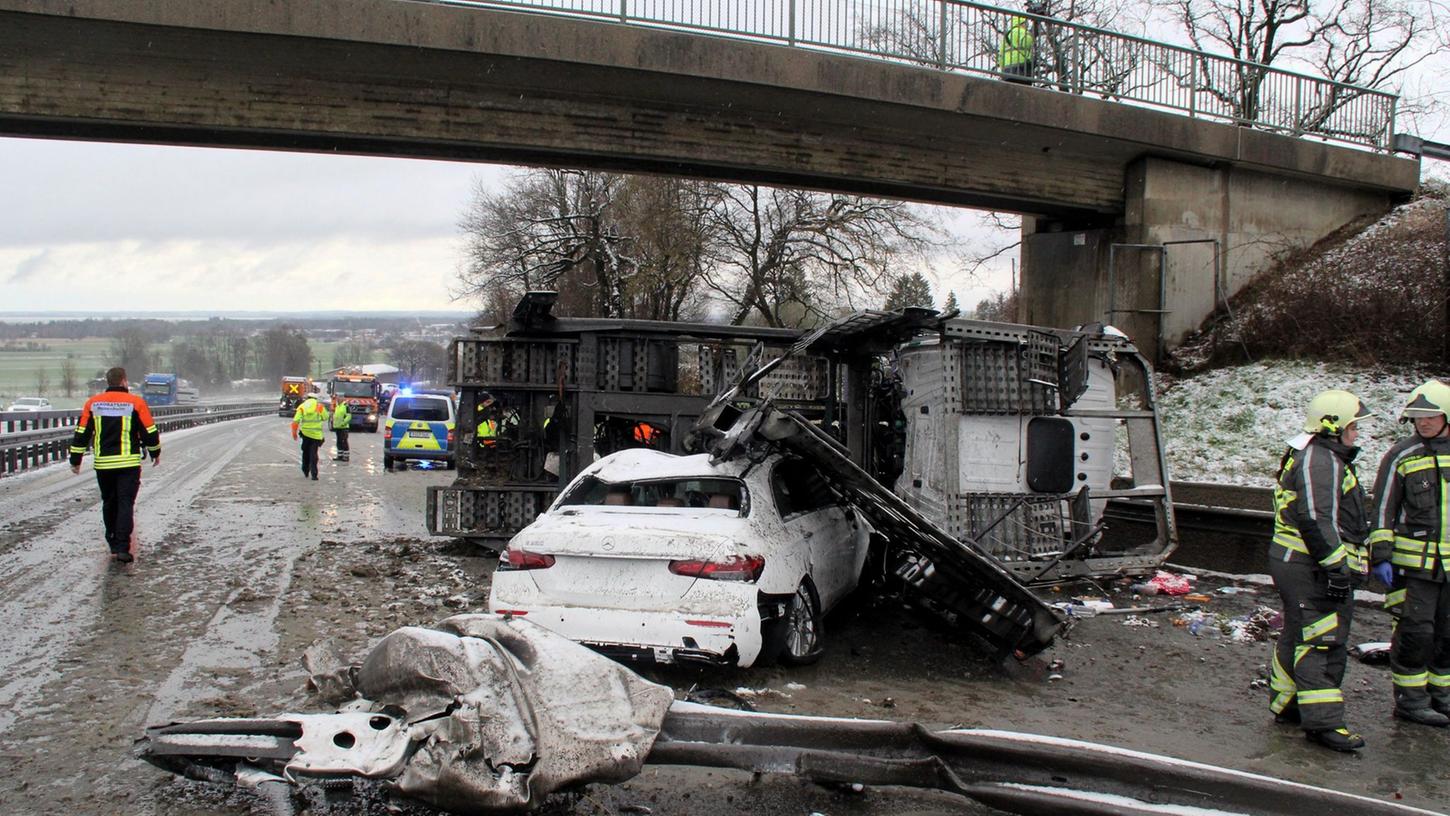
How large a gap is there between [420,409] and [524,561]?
56.9ft

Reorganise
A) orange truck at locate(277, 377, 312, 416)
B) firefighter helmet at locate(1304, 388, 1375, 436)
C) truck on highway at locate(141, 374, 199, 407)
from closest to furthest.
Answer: firefighter helmet at locate(1304, 388, 1375, 436), orange truck at locate(277, 377, 312, 416), truck on highway at locate(141, 374, 199, 407)

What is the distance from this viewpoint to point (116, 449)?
10203mm

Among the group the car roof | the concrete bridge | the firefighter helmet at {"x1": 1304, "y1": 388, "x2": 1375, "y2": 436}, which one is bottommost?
the car roof

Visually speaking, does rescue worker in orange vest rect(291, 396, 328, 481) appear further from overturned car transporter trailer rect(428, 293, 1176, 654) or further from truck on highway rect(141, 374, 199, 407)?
truck on highway rect(141, 374, 199, 407)

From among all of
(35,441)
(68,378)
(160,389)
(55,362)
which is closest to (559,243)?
(35,441)

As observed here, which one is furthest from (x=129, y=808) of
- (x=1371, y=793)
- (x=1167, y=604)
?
(x=1167, y=604)

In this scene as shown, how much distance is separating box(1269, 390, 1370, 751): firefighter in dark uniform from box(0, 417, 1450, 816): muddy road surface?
0.25 metres

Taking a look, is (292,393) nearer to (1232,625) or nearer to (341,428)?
(341,428)

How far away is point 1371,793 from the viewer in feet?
16.4

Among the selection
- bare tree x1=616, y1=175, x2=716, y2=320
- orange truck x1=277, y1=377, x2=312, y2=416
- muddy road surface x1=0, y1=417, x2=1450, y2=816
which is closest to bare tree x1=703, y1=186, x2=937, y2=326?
bare tree x1=616, y1=175, x2=716, y2=320

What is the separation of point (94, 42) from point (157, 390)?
5908cm

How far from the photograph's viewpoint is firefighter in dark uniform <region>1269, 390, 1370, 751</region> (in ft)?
18.5

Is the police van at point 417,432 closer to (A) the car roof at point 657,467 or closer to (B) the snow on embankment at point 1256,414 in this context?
(B) the snow on embankment at point 1256,414

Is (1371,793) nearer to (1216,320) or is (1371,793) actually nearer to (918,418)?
(918,418)
